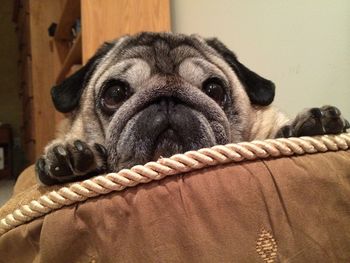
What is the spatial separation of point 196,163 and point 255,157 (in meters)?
0.13

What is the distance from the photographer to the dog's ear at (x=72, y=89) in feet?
5.01

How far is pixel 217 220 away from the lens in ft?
2.43

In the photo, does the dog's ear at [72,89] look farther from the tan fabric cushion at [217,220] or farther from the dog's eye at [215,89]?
the tan fabric cushion at [217,220]

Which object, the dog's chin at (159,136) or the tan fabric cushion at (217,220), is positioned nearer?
the tan fabric cushion at (217,220)

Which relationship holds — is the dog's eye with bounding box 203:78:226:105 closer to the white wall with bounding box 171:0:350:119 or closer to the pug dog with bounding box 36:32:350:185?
the pug dog with bounding box 36:32:350:185

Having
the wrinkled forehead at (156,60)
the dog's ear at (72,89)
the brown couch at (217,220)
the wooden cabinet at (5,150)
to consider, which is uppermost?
the wrinkled forehead at (156,60)

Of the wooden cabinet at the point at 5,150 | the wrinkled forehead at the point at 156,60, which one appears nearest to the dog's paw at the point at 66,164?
the wrinkled forehead at the point at 156,60

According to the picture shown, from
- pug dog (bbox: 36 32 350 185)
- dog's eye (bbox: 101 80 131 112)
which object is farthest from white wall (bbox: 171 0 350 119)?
dog's eye (bbox: 101 80 131 112)

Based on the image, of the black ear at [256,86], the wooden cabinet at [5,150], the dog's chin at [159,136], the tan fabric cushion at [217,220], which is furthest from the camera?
the wooden cabinet at [5,150]

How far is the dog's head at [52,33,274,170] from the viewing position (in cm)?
111

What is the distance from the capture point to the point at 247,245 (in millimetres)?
725

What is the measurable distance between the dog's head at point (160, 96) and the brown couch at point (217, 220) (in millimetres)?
326

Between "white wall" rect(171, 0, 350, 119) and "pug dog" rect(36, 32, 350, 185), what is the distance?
0.31m

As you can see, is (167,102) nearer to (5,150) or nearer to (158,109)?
(158,109)
